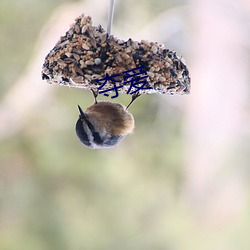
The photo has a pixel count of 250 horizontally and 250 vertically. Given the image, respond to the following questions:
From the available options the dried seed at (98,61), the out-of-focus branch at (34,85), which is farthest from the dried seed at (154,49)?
the out-of-focus branch at (34,85)

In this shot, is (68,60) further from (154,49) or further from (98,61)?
(154,49)

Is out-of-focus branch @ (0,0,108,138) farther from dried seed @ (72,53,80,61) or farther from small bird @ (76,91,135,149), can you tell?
dried seed @ (72,53,80,61)

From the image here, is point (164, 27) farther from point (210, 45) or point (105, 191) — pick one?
point (105, 191)

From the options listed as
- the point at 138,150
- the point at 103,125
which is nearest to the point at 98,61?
the point at 103,125

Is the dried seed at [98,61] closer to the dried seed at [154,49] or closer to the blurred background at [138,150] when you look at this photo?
the dried seed at [154,49]

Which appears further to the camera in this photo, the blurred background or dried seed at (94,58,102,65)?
the blurred background

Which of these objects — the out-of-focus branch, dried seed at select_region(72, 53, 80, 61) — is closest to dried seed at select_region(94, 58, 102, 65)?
dried seed at select_region(72, 53, 80, 61)

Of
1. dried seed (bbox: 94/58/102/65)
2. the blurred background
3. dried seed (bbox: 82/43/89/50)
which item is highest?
the blurred background
